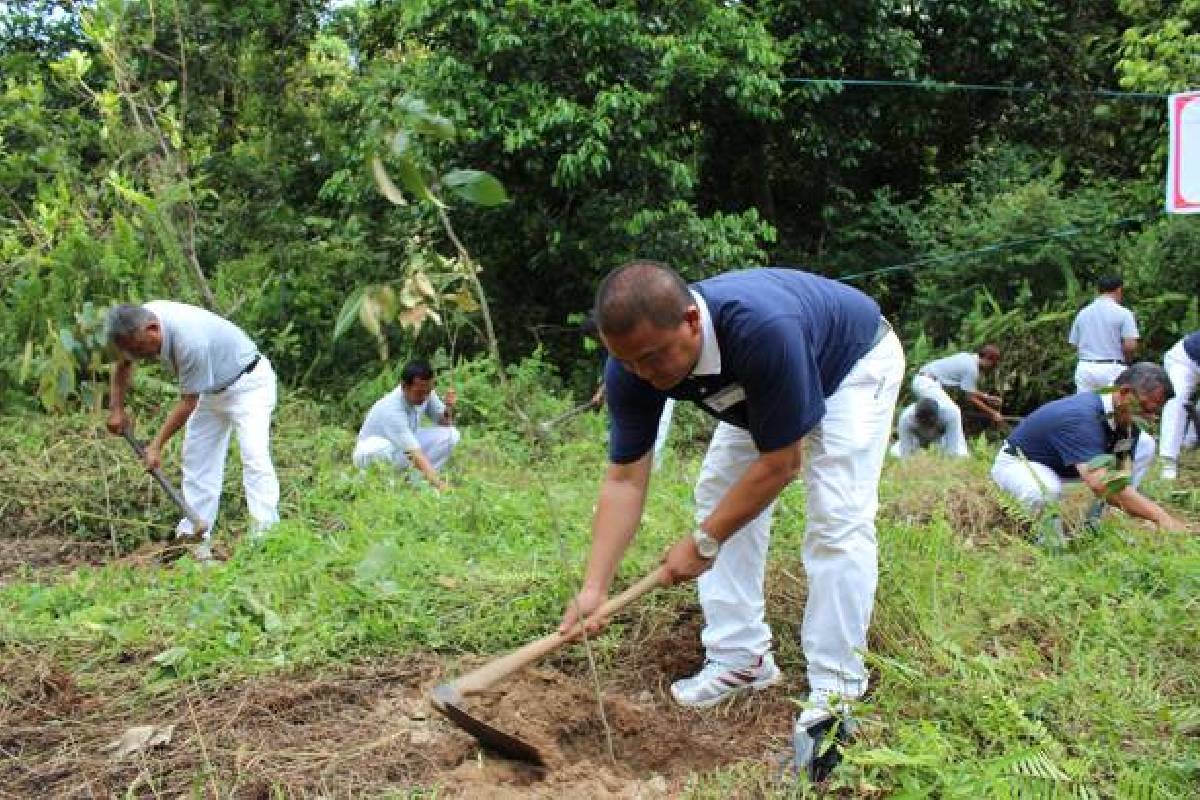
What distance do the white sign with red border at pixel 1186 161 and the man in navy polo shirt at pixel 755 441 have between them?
2313mm

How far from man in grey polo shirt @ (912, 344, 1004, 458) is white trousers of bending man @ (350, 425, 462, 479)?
3.68 metres

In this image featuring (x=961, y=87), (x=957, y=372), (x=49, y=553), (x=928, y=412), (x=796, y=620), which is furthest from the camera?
(x=961, y=87)

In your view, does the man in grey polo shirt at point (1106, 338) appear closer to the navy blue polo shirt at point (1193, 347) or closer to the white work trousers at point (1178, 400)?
the white work trousers at point (1178, 400)

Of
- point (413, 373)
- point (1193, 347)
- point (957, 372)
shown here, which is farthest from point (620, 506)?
point (957, 372)

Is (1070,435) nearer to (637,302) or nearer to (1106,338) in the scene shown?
(637,302)

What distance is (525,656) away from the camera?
3.05m

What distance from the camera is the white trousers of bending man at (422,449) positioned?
7.51m

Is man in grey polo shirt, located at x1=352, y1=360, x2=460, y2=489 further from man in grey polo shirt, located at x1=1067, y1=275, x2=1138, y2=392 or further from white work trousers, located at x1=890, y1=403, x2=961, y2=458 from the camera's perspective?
man in grey polo shirt, located at x1=1067, y1=275, x2=1138, y2=392

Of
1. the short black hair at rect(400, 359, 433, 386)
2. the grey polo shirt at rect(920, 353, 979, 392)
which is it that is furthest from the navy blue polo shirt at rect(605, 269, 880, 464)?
the grey polo shirt at rect(920, 353, 979, 392)

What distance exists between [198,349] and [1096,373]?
692 centimetres

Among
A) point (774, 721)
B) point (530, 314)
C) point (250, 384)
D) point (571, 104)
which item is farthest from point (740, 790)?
point (530, 314)

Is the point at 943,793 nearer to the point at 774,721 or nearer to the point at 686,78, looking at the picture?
the point at 774,721

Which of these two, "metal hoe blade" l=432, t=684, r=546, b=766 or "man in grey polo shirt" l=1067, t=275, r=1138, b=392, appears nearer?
"metal hoe blade" l=432, t=684, r=546, b=766

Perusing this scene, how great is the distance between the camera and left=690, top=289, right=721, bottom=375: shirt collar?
2.79 m
